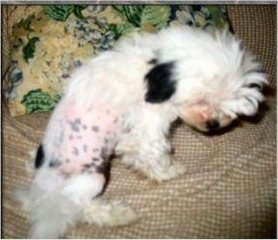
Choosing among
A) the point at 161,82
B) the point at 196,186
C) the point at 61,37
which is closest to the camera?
the point at 161,82

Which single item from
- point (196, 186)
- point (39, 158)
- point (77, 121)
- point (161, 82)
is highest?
point (161, 82)

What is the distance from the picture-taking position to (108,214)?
4.86ft

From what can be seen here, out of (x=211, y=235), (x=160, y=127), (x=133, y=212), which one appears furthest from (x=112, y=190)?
(x=211, y=235)

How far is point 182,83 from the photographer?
1.47 metres

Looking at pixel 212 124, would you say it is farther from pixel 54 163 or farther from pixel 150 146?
pixel 54 163

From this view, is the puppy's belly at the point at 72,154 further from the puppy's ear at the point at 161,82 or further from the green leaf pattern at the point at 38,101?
the green leaf pattern at the point at 38,101

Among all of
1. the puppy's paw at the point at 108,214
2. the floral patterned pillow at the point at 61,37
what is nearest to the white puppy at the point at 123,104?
the puppy's paw at the point at 108,214

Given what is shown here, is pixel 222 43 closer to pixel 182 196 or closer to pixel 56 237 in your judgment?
pixel 182 196

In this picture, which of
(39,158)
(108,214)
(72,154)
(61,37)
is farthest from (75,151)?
(61,37)

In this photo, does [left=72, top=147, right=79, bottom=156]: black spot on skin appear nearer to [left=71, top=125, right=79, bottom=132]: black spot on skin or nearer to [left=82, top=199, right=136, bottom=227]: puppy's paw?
[left=71, top=125, right=79, bottom=132]: black spot on skin

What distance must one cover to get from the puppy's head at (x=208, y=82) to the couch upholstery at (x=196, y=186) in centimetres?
18

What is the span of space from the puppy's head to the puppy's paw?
0.35 meters

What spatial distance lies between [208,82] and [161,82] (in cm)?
15

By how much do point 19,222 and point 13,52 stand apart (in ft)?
2.55
